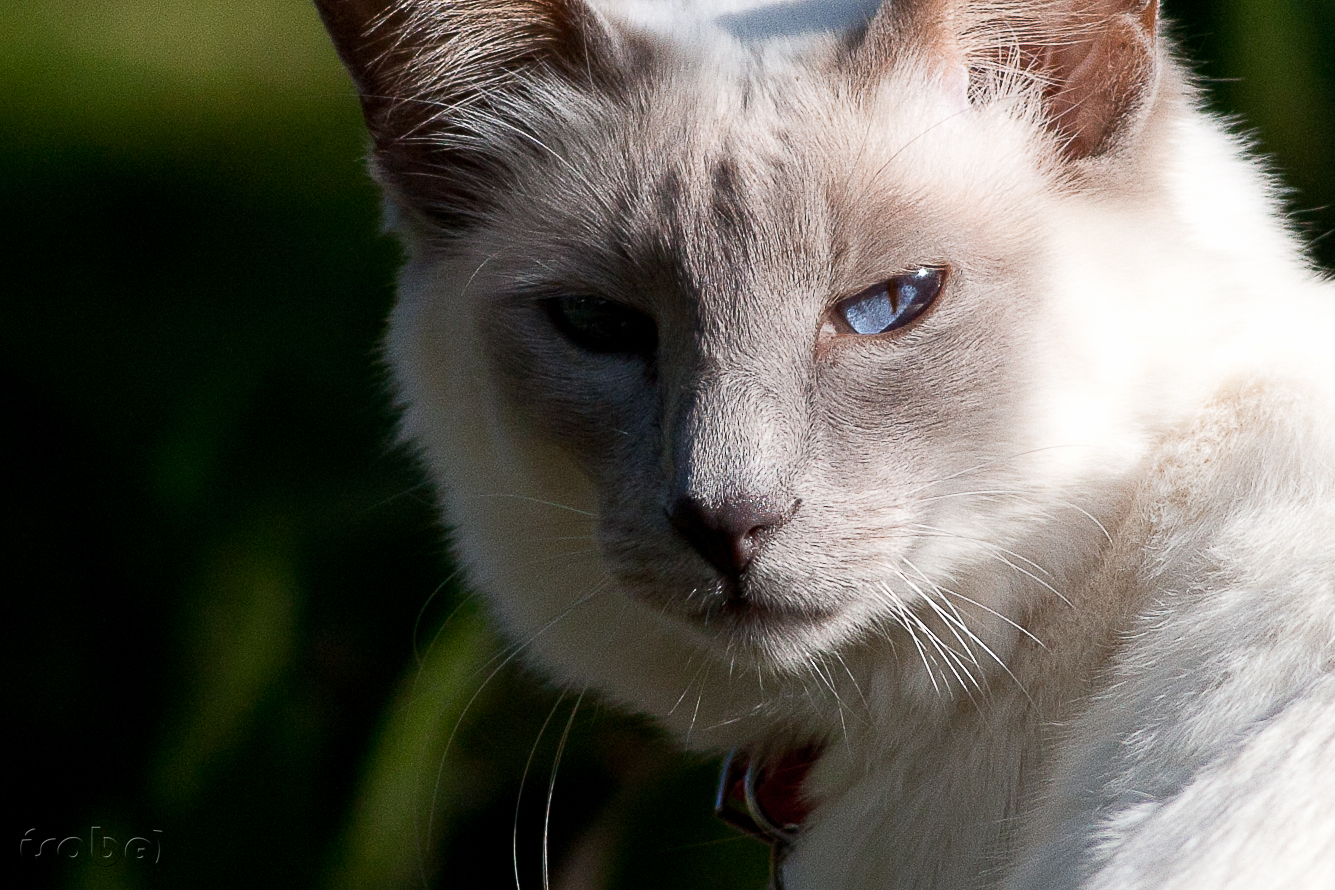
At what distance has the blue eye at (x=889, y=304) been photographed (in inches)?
38.8

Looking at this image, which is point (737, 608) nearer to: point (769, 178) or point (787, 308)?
point (787, 308)

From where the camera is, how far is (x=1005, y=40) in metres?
1.06

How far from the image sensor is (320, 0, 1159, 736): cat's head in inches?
36.8

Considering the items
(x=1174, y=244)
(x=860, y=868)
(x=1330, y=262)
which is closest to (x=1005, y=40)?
(x=1174, y=244)

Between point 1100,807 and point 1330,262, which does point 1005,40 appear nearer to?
point 1100,807

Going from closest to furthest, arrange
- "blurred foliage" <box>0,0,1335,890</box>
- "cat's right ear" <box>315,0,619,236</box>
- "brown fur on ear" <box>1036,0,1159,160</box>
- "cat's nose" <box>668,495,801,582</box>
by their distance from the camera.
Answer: "cat's nose" <box>668,495,801,582</box>, "brown fur on ear" <box>1036,0,1159,160</box>, "cat's right ear" <box>315,0,619,236</box>, "blurred foliage" <box>0,0,1335,890</box>

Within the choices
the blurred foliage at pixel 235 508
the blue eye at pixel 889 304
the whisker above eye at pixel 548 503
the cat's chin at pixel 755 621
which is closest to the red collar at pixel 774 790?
the cat's chin at pixel 755 621

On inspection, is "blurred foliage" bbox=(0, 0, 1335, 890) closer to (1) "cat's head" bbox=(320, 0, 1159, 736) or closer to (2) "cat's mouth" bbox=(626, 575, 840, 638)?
(1) "cat's head" bbox=(320, 0, 1159, 736)

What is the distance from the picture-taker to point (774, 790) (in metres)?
1.21

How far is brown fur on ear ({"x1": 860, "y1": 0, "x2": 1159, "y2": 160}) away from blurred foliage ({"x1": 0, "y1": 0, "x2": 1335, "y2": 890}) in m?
1.18

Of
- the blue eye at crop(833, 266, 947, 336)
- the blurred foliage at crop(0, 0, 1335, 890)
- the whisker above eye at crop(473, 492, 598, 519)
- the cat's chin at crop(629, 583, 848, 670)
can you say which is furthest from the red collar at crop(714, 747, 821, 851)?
the blurred foliage at crop(0, 0, 1335, 890)

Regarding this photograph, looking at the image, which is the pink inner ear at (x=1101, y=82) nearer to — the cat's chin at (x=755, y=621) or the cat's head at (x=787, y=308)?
the cat's head at (x=787, y=308)

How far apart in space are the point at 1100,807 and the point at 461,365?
0.74 meters

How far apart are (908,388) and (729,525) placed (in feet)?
0.68
